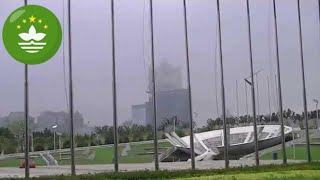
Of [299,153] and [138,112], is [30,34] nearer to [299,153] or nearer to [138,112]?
[138,112]

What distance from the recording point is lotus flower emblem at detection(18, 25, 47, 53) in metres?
13.9

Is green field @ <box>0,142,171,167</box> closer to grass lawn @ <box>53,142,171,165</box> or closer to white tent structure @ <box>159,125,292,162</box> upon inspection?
grass lawn @ <box>53,142,171,165</box>

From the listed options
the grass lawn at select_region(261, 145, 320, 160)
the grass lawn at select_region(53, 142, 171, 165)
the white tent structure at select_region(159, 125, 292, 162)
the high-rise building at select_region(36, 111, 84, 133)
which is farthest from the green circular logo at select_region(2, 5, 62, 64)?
the white tent structure at select_region(159, 125, 292, 162)

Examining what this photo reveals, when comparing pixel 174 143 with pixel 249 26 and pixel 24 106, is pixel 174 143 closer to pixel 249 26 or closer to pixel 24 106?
pixel 249 26

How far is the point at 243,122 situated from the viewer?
3119cm

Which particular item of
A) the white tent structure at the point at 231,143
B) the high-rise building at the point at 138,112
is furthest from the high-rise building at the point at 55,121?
the white tent structure at the point at 231,143

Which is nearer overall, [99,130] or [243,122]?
[99,130]

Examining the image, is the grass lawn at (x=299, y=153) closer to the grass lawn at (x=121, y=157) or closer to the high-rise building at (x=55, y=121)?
the grass lawn at (x=121, y=157)

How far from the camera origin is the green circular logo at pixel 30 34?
1398cm

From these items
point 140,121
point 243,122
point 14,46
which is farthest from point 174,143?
point 14,46

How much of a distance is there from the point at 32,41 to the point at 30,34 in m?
0.20

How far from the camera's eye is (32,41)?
14.0m

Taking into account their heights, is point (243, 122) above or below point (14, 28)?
below

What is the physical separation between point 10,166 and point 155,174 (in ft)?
35.1
